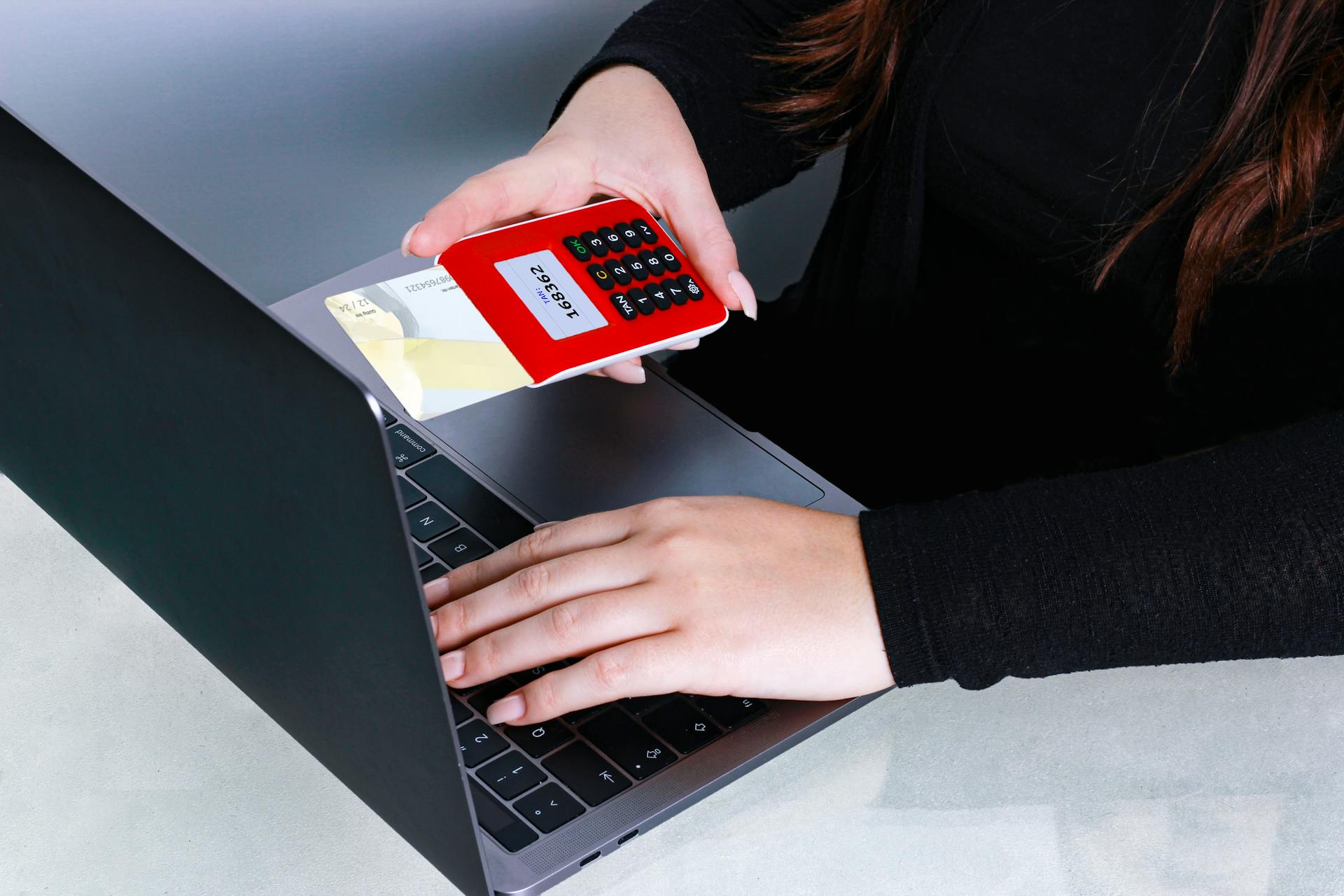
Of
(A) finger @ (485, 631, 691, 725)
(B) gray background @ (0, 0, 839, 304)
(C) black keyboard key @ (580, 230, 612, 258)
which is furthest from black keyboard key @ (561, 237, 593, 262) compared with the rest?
(A) finger @ (485, 631, 691, 725)

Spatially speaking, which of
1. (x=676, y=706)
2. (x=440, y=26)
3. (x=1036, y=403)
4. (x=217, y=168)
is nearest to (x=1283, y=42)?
(x=1036, y=403)

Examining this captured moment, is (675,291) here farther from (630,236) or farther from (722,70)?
(722,70)

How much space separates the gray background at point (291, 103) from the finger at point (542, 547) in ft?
0.98

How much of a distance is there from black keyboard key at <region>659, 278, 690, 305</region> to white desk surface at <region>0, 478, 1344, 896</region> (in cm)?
24

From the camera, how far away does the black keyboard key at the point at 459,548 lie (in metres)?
0.55

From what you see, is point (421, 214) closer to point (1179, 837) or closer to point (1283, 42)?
point (1283, 42)

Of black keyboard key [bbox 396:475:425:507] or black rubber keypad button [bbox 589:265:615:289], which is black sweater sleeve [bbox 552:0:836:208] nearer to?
black rubber keypad button [bbox 589:265:615:289]

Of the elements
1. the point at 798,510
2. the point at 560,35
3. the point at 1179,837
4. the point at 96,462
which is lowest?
the point at 1179,837

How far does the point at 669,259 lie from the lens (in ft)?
2.10

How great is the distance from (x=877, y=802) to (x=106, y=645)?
0.35 m

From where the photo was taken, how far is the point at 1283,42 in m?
0.61

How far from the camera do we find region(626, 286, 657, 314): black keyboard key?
60 cm

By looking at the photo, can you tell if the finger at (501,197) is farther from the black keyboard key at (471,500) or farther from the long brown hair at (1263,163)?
the long brown hair at (1263,163)

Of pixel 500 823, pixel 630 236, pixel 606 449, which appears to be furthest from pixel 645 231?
pixel 500 823
